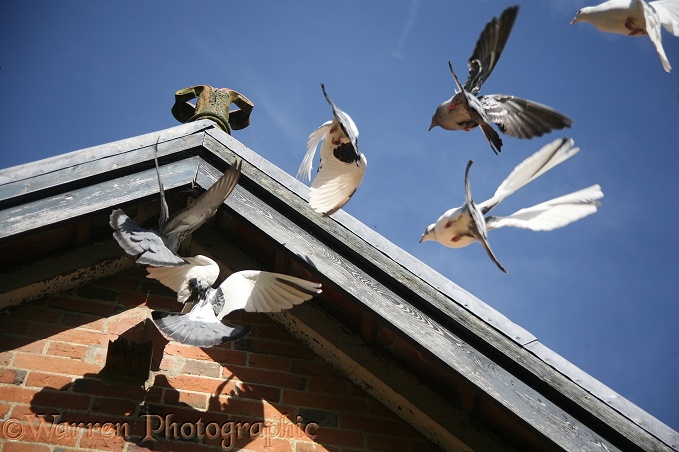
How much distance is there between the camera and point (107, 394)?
2711mm

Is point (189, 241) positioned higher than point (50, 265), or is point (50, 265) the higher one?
point (189, 241)

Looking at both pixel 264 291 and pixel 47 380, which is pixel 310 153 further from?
pixel 47 380

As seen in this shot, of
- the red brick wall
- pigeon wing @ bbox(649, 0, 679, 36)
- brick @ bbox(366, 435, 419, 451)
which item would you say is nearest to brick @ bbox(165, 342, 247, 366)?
the red brick wall

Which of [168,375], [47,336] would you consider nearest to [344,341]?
[168,375]

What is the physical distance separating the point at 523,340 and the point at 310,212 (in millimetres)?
1058

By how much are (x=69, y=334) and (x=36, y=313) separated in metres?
0.18

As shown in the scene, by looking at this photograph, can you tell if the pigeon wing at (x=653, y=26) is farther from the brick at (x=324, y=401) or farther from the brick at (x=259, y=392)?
the brick at (x=259, y=392)

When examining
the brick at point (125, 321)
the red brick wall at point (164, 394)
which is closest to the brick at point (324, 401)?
the red brick wall at point (164, 394)

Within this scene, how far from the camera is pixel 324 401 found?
290cm

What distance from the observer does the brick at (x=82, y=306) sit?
9.79 ft

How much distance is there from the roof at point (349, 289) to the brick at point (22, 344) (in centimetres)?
17

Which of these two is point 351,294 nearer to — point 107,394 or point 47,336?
point 107,394

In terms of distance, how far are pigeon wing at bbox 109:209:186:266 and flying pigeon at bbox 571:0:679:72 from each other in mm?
2035

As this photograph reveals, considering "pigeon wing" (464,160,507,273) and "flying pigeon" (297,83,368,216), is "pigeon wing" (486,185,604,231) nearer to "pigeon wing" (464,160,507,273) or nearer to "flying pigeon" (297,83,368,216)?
"pigeon wing" (464,160,507,273)
